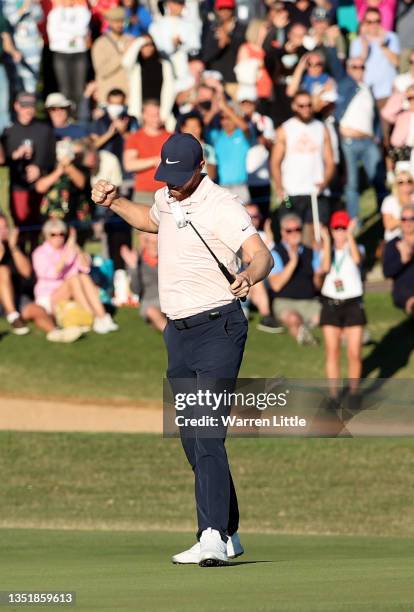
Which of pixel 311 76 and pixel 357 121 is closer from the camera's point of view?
pixel 357 121

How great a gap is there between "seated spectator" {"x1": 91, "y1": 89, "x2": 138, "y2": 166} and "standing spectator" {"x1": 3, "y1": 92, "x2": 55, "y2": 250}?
108 centimetres

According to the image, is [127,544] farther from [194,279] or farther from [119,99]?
[119,99]

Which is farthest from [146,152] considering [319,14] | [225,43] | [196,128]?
[319,14]

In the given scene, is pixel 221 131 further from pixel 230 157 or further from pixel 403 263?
pixel 403 263

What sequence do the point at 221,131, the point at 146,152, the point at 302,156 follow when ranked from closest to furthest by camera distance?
the point at 146,152
the point at 302,156
the point at 221,131

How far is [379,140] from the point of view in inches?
813

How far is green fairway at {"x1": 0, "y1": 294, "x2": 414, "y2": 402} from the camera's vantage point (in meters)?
17.1

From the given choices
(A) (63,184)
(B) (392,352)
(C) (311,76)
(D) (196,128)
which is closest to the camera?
(D) (196,128)

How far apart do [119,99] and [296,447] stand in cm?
614

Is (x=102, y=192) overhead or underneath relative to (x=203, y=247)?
overhead

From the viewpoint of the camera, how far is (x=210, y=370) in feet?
26.5

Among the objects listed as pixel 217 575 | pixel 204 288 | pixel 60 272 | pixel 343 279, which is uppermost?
pixel 60 272

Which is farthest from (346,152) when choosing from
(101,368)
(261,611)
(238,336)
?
(261,611)

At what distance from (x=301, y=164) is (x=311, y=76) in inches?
111
